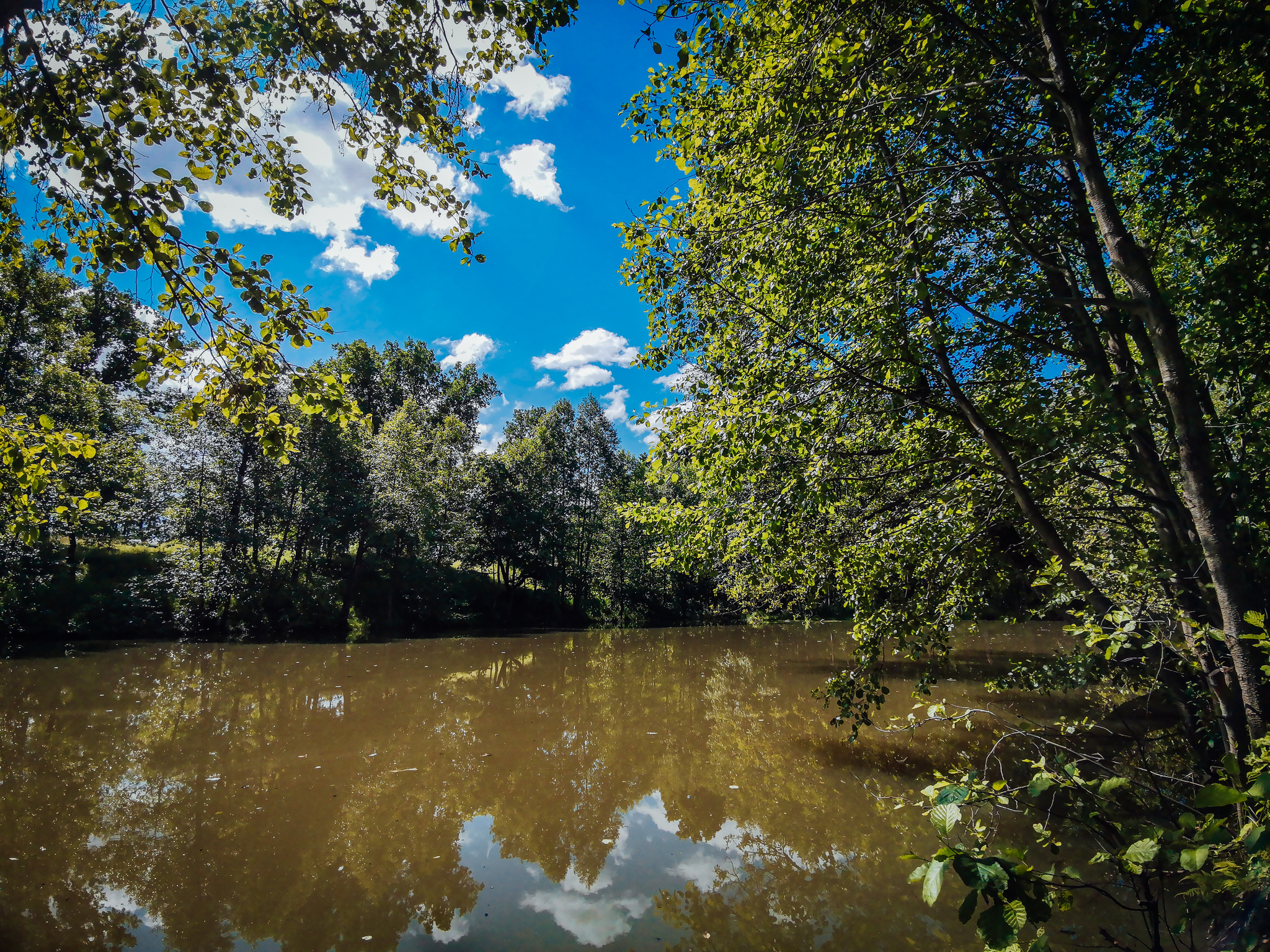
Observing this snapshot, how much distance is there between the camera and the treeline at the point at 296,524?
18.5 meters

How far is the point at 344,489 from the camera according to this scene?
987 inches

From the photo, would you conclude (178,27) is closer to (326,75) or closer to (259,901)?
(326,75)

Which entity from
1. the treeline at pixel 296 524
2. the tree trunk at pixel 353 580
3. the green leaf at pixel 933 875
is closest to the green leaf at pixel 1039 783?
the green leaf at pixel 933 875

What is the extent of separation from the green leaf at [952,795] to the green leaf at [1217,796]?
20.4 inches

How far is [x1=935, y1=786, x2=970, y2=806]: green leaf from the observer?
1.69 metres

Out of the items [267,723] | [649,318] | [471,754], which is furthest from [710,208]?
[267,723]

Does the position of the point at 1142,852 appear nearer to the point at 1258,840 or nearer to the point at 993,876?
the point at 1258,840

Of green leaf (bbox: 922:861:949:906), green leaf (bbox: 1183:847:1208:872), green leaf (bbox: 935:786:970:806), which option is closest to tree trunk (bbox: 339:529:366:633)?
green leaf (bbox: 935:786:970:806)

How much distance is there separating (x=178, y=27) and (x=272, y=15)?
459 millimetres

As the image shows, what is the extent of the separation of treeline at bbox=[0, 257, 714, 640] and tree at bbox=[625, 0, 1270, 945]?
2061 millimetres

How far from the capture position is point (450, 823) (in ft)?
20.1

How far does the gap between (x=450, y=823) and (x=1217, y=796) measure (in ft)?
21.4

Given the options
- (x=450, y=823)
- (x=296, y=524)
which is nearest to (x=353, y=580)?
(x=296, y=524)

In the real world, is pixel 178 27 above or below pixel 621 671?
above
